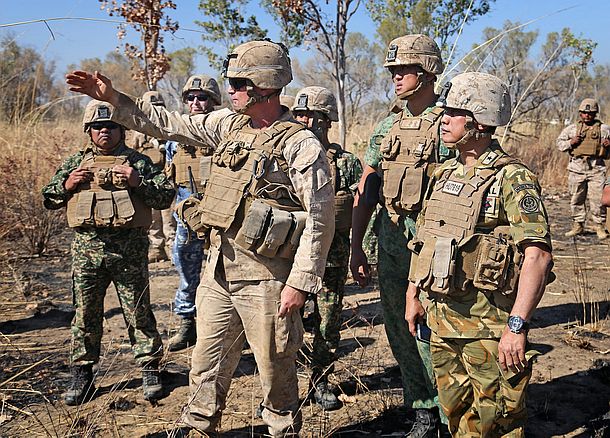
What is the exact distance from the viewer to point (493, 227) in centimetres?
268

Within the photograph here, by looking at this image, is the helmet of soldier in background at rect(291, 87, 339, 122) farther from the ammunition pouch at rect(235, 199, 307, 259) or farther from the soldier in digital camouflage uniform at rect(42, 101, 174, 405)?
the ammunition pouch at rect(235, 199, 307, 259)

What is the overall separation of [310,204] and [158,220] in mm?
5598

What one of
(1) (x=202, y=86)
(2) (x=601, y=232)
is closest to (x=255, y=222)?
(1) (x=202, y=86)

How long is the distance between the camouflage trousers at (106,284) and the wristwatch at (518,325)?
2545 mm

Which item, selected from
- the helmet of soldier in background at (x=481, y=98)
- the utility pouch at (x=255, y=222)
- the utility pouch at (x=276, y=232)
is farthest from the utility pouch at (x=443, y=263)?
the utility pouch at (x=255, y=222)

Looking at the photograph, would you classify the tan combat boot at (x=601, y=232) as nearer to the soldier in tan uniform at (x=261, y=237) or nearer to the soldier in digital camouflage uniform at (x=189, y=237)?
the soldier in digital camouflage uniform at (x=189, y=237)

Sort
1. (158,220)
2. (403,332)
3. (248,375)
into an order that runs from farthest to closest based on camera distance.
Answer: (158,220) → (248,375) → (403,332)

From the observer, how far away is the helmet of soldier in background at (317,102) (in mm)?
4340

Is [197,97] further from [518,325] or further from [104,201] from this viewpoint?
[518,325]

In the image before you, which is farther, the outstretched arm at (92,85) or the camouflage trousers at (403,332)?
the camouflage trousers at (403,332)

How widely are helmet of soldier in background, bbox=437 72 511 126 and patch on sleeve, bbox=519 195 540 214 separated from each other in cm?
40

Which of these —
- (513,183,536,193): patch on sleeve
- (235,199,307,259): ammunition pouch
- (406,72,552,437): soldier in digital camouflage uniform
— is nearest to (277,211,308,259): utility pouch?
(235,199,307,259): ammunition pouch

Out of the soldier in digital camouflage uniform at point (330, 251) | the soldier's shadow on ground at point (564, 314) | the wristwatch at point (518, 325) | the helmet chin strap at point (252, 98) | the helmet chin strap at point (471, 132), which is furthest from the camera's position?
the soldier's shadow on ground at point (564, 314)

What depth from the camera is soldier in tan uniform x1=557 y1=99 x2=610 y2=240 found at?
9656mm
